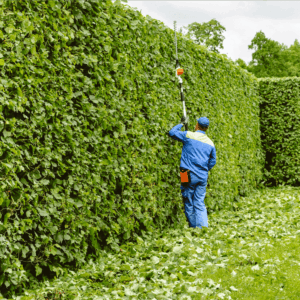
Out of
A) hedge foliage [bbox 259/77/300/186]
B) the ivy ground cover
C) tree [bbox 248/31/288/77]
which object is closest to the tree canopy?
tree [bbox 248/31/288/77]

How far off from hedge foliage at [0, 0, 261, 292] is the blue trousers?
0.30 metres

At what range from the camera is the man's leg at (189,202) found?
627cm

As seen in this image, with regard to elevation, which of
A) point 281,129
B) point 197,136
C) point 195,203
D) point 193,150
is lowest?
point 195,203

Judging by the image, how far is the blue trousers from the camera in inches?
245

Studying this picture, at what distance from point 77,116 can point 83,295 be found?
2.02m

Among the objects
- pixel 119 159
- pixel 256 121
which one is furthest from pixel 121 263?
pixel 256 121

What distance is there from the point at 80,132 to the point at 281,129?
30.0ft

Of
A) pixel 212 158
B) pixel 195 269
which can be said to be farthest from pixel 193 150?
pixel 195 269

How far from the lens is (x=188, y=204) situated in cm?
630

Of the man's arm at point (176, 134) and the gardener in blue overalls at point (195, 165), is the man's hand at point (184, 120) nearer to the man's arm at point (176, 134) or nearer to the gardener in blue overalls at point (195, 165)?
the gardener in blue overalls at point (195, 165)

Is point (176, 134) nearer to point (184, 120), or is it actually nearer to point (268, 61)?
point (184, 120)

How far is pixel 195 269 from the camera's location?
4199 millimetres

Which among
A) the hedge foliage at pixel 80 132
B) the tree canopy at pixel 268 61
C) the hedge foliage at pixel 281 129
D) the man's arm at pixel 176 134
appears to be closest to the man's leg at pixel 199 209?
the hedge foliage at pixel 80 132

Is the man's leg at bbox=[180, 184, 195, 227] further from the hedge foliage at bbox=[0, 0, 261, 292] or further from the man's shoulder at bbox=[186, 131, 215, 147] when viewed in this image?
the man's shoulder at bbox=[186, 131, 215, 147]
